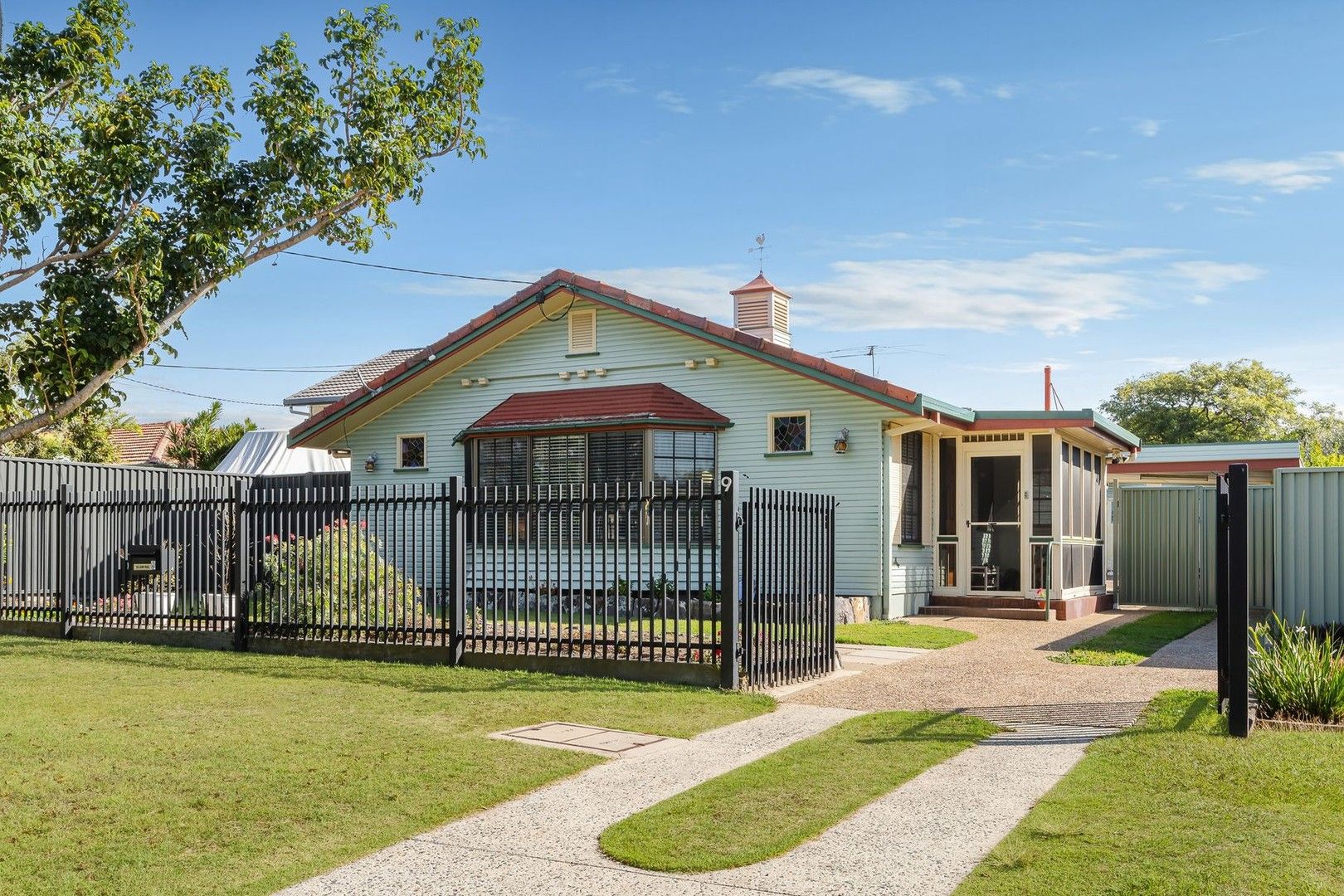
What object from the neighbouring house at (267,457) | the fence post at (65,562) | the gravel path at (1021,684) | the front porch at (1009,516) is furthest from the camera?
the neighbouring house at (267,457)

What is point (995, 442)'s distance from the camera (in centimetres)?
1889

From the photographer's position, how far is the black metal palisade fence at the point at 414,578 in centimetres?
1047

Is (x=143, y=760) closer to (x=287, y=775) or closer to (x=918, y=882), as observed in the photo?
(x=287, y=775)

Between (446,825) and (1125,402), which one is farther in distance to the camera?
(1125,402)

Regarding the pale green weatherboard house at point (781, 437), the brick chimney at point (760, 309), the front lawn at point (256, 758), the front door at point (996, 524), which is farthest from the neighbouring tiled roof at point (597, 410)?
the front lawn at point (256, 758)

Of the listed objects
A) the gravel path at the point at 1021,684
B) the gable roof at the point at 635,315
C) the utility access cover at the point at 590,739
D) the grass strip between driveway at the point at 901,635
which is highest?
the gable roof at the point at 635,315

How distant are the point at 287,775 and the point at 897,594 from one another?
1252 centimetres

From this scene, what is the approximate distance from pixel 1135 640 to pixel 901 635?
2.83m

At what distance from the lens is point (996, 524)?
18.8 m

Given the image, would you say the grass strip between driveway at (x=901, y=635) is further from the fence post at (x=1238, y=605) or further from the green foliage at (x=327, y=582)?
the fence post at (x=1238, y=605)

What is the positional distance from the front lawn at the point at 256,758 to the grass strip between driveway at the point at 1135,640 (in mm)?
4775

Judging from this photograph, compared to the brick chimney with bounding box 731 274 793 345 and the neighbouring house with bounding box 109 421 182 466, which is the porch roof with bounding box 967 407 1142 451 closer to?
the brick chimney with bounding box 731 274 793 345

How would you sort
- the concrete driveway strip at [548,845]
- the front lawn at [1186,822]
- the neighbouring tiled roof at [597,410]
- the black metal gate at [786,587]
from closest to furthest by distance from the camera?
1. the front lawn at [1186,822]
2. the concrete driveway strip at [548,845]
3. the black metal gate at [786,587]
4. the neighbouring tiled roof at [597,410]

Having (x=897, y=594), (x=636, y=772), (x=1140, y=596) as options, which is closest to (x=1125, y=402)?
(x=1140, y=596)
